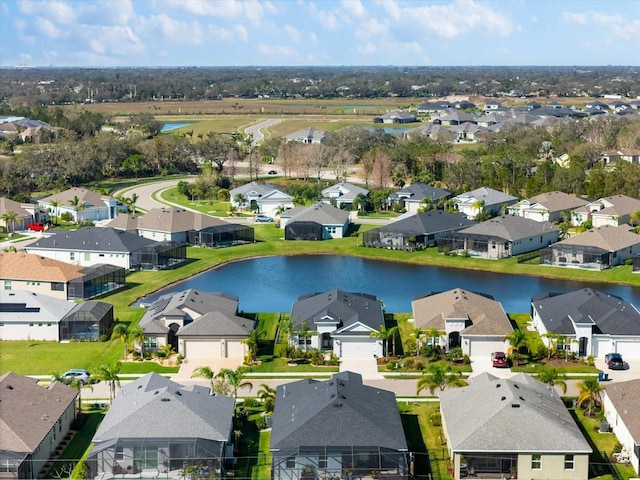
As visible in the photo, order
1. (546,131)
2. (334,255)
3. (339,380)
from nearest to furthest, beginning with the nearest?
1. (339,380)
2. (334,255)
3. (546,131)

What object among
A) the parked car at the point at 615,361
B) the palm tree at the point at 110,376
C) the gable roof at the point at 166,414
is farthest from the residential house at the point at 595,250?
the palm tree at the point at 110,376

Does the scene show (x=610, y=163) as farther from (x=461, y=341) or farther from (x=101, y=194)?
(x=461, y=341)

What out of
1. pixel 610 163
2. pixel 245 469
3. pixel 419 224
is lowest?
pixel 245 469

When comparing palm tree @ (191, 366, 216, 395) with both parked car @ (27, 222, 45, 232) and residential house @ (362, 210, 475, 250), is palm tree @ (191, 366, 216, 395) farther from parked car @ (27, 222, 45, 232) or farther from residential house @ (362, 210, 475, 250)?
parked car @ (27, 222, 45, 232)

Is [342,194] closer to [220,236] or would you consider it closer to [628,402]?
[220,236]

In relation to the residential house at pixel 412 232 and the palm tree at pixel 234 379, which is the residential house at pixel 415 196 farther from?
the palm tree at pixel 234 379

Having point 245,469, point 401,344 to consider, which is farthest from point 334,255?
point 245,469

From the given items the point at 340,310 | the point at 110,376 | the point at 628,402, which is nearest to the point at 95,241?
the point at 340,310
